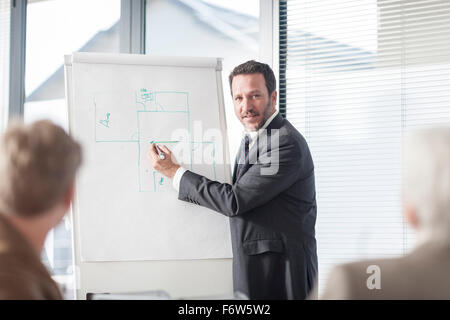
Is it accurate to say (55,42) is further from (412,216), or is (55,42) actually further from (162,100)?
(412,216)

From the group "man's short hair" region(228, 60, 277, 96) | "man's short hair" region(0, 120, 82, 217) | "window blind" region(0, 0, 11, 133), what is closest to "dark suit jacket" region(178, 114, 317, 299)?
"man's short hair" region(228, 60, 277, 96)

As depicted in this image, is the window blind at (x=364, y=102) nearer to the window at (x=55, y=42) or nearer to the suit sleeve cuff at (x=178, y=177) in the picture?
the suit sleeve cuff at (x=178, y=177)

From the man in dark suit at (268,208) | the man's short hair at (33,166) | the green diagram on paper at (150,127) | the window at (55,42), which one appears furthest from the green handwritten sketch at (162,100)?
the man's short hair at (33,166)

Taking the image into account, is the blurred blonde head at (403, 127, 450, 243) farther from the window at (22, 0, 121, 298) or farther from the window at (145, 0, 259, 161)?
the window at (22, 0, 121, 298)

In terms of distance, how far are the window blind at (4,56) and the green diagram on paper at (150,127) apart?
4.38 feet

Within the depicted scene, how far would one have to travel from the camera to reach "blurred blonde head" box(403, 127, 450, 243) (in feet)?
2.93

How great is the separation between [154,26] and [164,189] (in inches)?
58.0

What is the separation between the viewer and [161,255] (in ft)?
7.21

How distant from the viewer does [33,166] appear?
0.96 meters

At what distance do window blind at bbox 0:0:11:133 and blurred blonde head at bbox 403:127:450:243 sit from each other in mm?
2968

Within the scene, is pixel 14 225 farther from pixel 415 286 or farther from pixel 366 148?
pixel 366 148

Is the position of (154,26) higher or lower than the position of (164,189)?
higher
